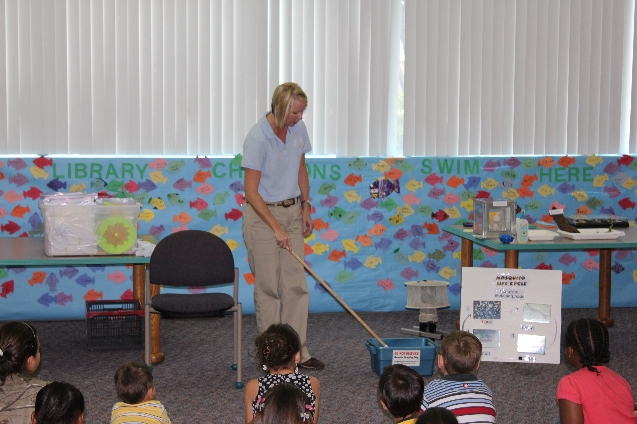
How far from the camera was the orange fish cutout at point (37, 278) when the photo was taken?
5.23 meters

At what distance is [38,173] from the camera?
5.18 meters

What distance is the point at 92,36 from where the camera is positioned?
5.18 metres

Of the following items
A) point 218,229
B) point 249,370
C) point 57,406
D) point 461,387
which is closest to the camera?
point 57,406

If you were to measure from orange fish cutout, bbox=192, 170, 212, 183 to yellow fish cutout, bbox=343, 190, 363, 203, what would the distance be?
96 cm

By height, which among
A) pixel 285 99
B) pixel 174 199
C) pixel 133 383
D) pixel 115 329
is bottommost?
pixel 115 329

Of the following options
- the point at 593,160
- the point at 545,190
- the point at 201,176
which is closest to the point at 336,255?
the point at 201,176

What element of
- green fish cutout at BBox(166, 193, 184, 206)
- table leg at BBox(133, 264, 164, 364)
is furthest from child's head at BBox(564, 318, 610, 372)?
green fish cutout at BBox(166, 193, 184, 206)

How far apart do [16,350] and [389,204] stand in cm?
334

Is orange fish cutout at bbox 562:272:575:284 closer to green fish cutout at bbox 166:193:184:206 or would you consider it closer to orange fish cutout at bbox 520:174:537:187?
orange fish cutout at bbox 520:174:537:187

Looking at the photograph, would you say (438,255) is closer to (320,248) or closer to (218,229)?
(320,248)

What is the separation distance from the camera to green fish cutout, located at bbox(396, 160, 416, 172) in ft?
18.2

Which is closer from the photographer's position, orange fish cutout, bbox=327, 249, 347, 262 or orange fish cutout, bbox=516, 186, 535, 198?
orange fish cutout, bbox=327, 249, 347, 262

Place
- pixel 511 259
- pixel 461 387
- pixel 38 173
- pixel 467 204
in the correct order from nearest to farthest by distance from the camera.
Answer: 1. pixel 461 387
2. pixel 511 259
3. pixel 38 173
4. pixel 467 204

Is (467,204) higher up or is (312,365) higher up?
(467,204)
